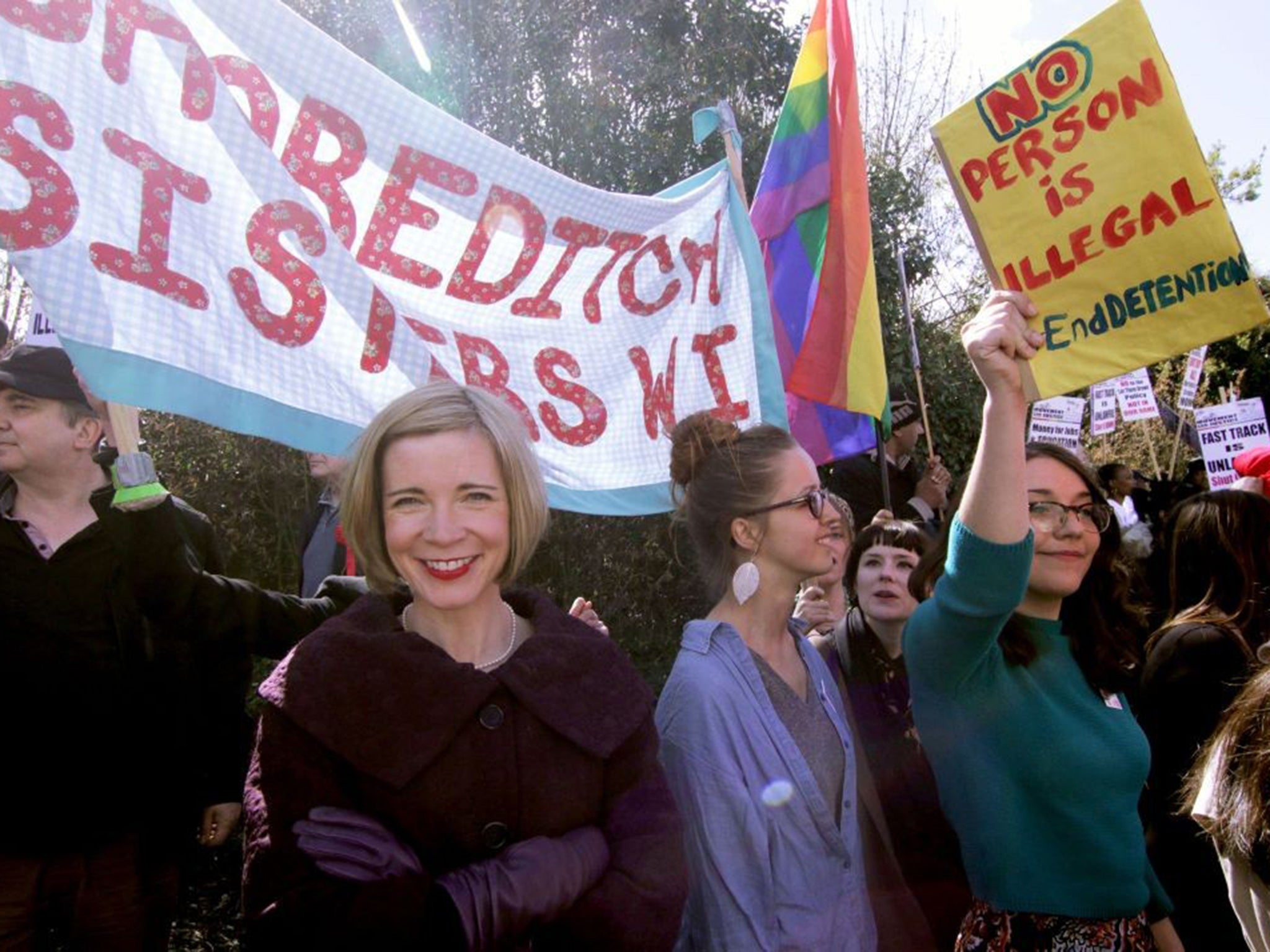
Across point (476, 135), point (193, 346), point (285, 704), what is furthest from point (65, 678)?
point (476, 135)

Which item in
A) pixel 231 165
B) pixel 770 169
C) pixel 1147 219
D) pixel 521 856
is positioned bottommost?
pixel 521 856

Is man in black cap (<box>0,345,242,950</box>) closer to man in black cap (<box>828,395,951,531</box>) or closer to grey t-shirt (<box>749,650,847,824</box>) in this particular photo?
grey t-shirt (<box>749,650,847,824</box>)

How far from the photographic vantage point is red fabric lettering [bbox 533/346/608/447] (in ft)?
10.4

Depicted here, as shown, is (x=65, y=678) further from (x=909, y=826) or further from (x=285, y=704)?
(x=909, y=826)

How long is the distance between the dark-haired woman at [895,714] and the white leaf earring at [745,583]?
1.25ft

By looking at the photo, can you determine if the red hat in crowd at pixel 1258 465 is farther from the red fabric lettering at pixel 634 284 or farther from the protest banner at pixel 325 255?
the red fabric lettering at pixel 634 284

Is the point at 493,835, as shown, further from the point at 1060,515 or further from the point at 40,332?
the point at 40,332

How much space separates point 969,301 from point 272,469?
11122 mm

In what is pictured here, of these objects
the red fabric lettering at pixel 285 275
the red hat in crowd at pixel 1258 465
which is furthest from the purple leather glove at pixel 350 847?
the red hat in crowd at pixel 1258 465

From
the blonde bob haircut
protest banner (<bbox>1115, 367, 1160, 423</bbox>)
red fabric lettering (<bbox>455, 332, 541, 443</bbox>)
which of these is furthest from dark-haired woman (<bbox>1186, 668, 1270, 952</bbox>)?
protest banner (<bbox>1115, 367, 1160, 423</bbox>)

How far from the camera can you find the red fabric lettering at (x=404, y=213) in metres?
2.94

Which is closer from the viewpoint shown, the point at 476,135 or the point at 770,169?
the point at 476,135

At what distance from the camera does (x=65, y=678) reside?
2678mm

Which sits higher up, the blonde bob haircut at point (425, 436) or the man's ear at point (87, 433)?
the man's ear at point (87, 433)
